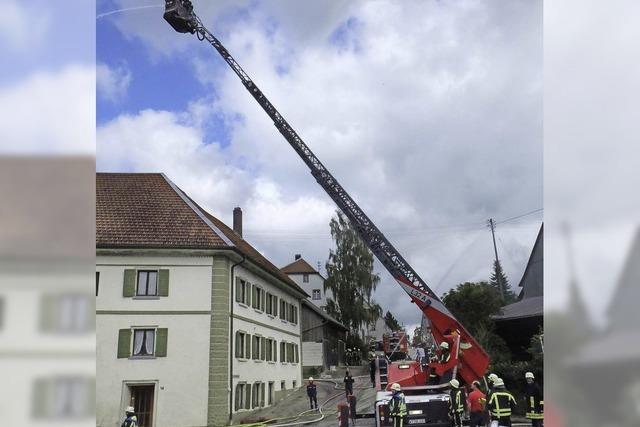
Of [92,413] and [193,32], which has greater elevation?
[193,32]

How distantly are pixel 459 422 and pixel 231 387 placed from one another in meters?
5.03

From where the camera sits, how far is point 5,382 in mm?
2143

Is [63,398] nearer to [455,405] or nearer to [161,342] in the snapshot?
[455,405]

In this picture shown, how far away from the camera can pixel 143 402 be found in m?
8.02

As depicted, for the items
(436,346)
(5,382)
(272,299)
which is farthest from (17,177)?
(272,299)

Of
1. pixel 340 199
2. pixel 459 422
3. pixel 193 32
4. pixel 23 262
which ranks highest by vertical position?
pixel 193 32

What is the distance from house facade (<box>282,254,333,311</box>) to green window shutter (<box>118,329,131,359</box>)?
7350 millimetres

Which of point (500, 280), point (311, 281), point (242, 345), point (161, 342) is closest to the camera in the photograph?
point (500, 280)

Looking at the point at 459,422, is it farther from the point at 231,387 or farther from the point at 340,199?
the point at 231,387

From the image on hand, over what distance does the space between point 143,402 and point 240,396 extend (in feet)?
12.8

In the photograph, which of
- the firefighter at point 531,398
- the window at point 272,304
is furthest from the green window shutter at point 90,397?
the window at point 272,304

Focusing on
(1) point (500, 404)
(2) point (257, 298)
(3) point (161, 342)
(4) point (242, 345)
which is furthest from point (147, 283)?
(1) point (500, 404)

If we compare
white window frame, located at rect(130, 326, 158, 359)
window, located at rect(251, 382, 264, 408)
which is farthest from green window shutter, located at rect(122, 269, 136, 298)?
window, located at rect(251, 382, 264, 408)

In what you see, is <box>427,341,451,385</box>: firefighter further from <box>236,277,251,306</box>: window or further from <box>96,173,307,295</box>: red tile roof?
<box>236,277,251,306</box>: window
